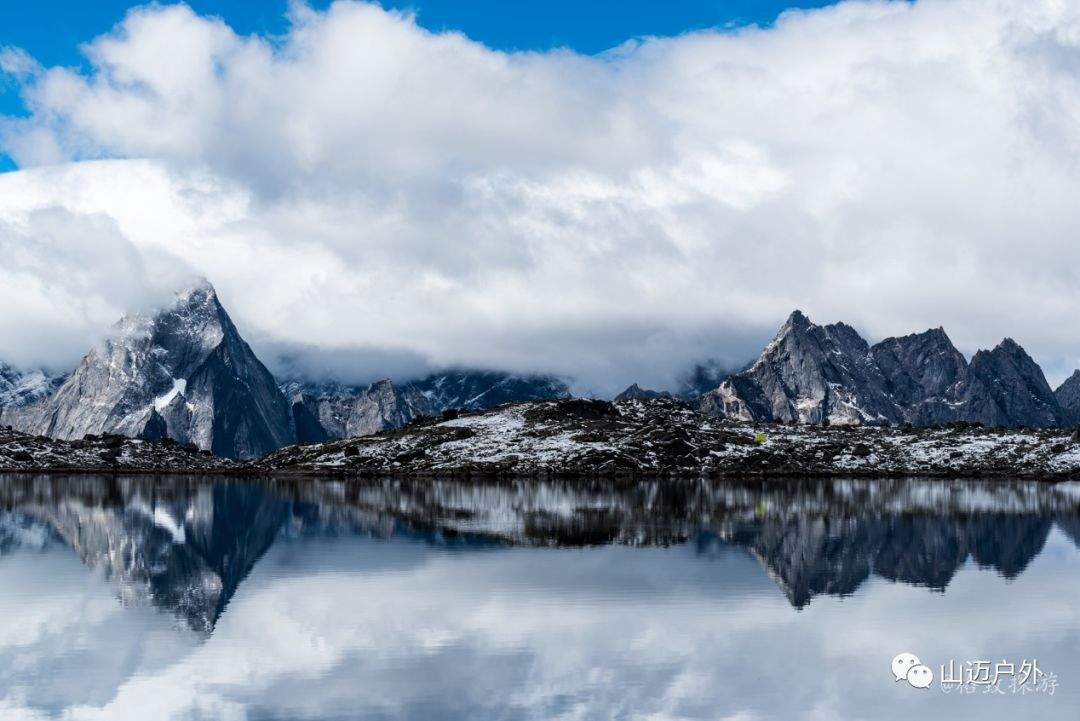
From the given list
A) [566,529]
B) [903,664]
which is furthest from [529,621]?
[566,529]

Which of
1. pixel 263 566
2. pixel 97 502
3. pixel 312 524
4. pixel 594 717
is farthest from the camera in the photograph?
pixel 97 502

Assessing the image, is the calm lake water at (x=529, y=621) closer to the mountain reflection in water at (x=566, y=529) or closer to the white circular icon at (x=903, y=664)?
the white circular icon at (x=903, y=664)

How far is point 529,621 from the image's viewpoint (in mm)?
68562

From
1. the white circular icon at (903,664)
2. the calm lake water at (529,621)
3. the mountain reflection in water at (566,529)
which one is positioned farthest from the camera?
the mountain reflection in water at (566,529)

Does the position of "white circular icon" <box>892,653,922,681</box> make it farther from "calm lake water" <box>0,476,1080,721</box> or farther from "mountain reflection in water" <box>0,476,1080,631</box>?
"mountain reflection in water" <box>0,476,1080,631</box>

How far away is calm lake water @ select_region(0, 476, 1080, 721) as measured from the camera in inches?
1967

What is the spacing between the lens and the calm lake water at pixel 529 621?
164ft

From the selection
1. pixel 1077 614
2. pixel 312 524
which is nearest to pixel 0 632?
pixel 1077 614

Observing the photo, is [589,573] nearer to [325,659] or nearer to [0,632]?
[325,659]

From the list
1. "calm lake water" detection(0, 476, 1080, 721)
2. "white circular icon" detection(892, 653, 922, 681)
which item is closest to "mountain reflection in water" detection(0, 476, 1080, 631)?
"calm lake water" detection(0, 476, 1080, 721)

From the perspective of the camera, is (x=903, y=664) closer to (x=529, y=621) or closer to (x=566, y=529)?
(x=529, y=621)

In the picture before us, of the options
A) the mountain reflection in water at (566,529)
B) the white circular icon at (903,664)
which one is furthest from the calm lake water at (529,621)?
the mountain reflection in water at (566,529)

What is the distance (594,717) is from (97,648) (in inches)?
1173

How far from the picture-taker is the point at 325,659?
188ft
